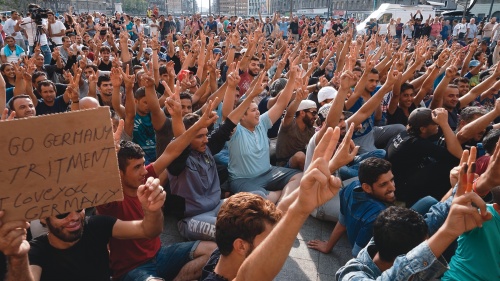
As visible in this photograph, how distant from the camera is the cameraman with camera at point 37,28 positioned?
11078 mm

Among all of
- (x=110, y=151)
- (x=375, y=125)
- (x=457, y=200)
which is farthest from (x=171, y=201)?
(x=375, y=125)

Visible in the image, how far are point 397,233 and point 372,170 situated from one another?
902 millimetres

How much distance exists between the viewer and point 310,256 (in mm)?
3691

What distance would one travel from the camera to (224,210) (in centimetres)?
214

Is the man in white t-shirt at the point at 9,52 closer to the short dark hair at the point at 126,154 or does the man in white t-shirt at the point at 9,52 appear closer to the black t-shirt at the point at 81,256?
the short dark hair at the point at 126,154

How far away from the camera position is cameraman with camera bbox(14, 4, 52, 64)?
11078 mm

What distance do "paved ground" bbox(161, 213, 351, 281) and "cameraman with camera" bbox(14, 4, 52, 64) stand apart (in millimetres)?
8655

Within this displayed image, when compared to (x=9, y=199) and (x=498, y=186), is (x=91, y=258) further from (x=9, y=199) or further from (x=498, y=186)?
(x=498, y=186)

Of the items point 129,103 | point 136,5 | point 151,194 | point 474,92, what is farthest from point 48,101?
point 136,5

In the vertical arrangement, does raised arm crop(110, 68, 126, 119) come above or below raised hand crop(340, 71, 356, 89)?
below

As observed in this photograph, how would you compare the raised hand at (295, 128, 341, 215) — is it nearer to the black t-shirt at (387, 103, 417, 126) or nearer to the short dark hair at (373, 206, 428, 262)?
the short dark hair at (373, 206, 428, 262)

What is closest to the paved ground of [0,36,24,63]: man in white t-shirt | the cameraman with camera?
[0,36,24,63]: man in white t-shirt

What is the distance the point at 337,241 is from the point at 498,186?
1782 millimetres

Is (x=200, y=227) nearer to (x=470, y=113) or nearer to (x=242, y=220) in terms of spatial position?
(x=242, y=220)
